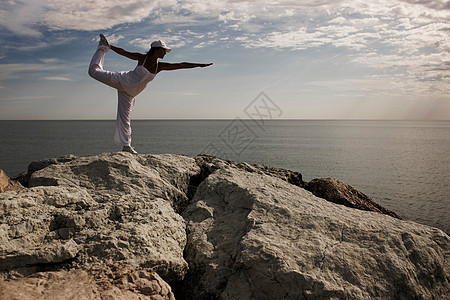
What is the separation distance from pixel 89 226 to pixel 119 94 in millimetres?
3980

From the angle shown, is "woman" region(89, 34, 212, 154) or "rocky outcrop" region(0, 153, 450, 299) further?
"woman" region(89, 34, 212, 154)

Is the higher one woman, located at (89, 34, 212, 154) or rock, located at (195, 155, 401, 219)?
woman, located at (89, 34, 212, 154)

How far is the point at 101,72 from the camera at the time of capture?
6.46m

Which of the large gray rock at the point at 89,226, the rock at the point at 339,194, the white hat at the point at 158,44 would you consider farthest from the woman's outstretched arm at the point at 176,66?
the rock at the point at 339,194

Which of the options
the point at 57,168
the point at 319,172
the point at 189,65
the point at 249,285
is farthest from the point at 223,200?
the point at 319,172

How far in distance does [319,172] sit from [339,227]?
22.4 metres

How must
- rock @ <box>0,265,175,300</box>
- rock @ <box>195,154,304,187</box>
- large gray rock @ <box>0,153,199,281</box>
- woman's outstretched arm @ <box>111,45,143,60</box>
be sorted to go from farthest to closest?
1. woman's outstretched arm @ <box>111,45,143,60</box>
2. rock @ <box>195,154,304,187</box>
3. large gray rock @ <box>0,153,199,281</box>
4. rock @ <box>0,265,175,300</box>

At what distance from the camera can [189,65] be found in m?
6.88

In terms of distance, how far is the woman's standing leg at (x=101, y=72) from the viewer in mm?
6471

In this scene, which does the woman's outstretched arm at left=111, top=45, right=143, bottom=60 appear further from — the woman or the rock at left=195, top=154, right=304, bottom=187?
the rock at left=195, top=154, right=304, bottom=187

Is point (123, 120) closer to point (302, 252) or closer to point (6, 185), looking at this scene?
point (6, 185)

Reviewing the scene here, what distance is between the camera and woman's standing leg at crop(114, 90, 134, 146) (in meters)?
6.96

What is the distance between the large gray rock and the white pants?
209cm

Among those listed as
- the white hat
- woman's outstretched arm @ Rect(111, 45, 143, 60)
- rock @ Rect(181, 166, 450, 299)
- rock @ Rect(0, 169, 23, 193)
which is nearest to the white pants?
woman's outstretched arm @ Rect(111, 45, 143, 60)
